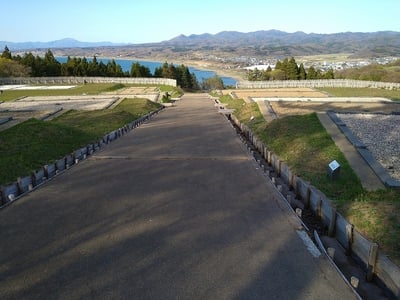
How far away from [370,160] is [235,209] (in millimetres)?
5024

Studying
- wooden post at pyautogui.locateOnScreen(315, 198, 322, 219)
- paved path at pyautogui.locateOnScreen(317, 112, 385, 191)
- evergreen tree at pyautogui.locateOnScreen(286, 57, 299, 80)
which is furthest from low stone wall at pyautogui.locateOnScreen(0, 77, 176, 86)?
wooden post at pyautogui.locateOnScreen(315, 198, 322, 219)

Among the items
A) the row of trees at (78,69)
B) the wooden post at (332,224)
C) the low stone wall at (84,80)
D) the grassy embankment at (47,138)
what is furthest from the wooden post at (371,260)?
the row of trees at (78,69)

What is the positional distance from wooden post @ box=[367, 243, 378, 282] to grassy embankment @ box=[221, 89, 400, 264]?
51cm

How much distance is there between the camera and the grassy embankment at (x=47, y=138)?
10.5 meters

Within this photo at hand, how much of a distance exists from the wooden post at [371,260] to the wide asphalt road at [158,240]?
21.2 inches

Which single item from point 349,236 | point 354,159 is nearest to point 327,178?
point 354,159

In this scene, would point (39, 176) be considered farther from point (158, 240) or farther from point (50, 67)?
point (50, 67)

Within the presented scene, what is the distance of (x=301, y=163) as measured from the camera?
10.8 metres

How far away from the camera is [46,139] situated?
1318 cm

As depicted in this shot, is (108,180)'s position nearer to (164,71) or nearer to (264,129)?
(264,129)

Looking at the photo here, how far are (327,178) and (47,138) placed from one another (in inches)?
380

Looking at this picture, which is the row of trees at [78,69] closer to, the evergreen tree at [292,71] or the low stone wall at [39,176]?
the evergreen tree at [292,71]

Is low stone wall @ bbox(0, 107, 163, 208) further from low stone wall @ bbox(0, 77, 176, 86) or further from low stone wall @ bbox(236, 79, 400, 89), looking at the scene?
low stone wall @ bbox(0, 77, 176, 86)

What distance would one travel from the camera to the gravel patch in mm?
10289
